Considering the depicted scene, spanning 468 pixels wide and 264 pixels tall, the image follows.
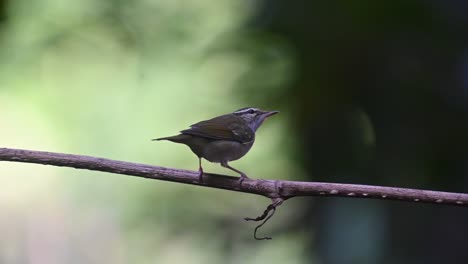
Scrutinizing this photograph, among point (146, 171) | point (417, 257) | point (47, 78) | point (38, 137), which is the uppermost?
point (47, 78)

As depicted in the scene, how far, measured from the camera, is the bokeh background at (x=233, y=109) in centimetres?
374

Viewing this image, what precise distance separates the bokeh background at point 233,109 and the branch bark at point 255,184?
166 centimetres

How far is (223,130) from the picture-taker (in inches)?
106

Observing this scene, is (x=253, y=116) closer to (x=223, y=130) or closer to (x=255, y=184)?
(x=223, y=130)

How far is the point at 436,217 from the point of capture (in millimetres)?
3723

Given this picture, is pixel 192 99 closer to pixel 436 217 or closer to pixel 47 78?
pixel 47 78

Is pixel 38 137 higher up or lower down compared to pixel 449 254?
higher up

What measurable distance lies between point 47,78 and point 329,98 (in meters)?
2.05

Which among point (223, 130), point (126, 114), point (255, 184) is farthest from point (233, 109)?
point (255, 184)

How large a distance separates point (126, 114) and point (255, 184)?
8.83 feet

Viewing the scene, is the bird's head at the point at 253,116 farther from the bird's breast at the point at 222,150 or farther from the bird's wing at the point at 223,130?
the bird's breast at the point at 222,150

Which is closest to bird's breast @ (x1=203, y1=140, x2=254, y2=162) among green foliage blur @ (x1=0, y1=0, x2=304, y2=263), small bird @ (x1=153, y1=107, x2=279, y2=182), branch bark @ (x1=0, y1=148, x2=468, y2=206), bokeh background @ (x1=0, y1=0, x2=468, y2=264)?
small bird @ (x1=153, y1=107, x2=279, y2=182)

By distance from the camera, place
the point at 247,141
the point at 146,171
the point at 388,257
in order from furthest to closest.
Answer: the point at 388,257 < the point at 247,141 < the point at 146,171

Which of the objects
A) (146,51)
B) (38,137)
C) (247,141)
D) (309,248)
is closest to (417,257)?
(309,248)
